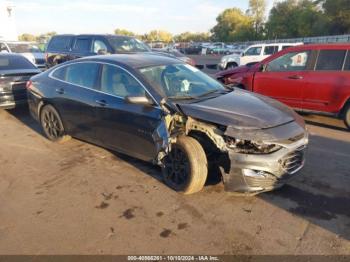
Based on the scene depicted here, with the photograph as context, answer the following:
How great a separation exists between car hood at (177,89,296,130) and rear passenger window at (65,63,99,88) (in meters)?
1.71

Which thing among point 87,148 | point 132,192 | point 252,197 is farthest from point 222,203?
point 87,148

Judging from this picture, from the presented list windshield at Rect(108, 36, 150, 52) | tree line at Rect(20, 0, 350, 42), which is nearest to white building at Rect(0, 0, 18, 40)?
tree line at Rect(20, 0, 350, 42)

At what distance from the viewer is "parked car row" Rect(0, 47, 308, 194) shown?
3.60 metres

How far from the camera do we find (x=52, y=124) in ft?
19.6

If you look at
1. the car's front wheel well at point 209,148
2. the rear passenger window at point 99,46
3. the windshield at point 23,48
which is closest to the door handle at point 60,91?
the car's front wheel well at point 209,148

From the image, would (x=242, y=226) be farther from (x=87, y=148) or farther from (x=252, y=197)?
(x=87, y=148)

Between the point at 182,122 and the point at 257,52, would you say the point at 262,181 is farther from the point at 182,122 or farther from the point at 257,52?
the point at 257,52

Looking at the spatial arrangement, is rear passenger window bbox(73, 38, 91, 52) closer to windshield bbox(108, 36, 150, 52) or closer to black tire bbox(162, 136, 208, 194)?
windshield bbox(108, 36, 150, 52)

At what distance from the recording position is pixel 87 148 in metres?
5.70

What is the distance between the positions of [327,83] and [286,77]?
2.94 feet

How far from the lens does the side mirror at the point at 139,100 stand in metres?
4.07

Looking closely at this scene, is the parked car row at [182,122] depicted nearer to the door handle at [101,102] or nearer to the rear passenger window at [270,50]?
the door handle at [101,102]

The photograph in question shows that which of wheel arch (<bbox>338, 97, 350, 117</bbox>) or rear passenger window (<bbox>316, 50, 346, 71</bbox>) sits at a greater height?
rear passenger window (<bbox>316, 50, 346, 71</bbox>)

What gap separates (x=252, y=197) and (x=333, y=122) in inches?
169
